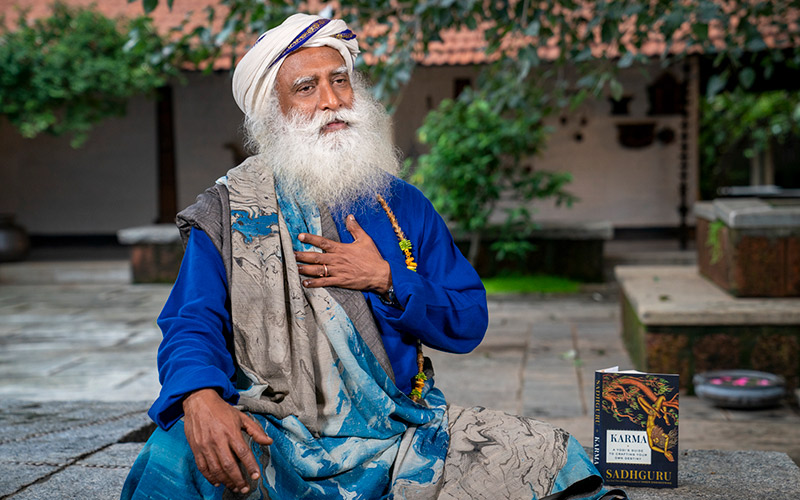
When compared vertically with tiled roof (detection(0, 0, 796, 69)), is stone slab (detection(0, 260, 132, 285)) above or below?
below

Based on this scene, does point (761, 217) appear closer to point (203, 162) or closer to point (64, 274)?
point (64, 274)

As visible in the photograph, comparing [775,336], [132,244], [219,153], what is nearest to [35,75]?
[132,244]

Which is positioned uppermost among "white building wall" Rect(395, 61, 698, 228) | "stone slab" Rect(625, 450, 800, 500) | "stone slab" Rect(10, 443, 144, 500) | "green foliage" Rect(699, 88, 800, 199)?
"green foliage" Rect(699, 88, 800, 199)

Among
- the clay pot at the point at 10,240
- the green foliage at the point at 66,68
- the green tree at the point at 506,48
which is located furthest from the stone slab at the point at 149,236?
the green tree at the point at 506,48

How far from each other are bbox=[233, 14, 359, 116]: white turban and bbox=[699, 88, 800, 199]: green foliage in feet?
41.1

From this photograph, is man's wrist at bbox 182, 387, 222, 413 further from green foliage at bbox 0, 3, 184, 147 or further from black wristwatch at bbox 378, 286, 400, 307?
green foliage at bbox 0, 3, 184, 147

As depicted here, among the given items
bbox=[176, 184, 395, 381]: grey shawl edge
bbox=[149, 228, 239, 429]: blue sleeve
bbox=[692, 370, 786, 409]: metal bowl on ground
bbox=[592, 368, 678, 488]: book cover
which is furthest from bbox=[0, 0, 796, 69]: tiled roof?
bbox=[149, 228, 239, 429]: blue sleeve

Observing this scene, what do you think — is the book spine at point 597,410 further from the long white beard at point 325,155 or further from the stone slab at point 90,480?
the stone slab at point 90,480

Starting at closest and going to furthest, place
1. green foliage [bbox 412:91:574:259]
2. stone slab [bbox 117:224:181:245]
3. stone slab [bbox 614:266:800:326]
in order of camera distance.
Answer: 1. stone slab [bbox 614:266:800:326]
2. green foliage [bbox 412:91:574:259]
3. stone slab [bbox 117:224:181:245]

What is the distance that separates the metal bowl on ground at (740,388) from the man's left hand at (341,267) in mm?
2961

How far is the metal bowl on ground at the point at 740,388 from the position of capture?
4.27 m

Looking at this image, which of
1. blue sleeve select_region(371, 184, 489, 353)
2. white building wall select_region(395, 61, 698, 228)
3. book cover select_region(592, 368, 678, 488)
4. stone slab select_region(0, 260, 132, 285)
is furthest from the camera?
white building wall select_region(395, 61, 698, 228)

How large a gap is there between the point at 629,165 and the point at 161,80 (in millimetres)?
6528

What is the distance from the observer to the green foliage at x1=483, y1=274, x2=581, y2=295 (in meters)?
8.58
